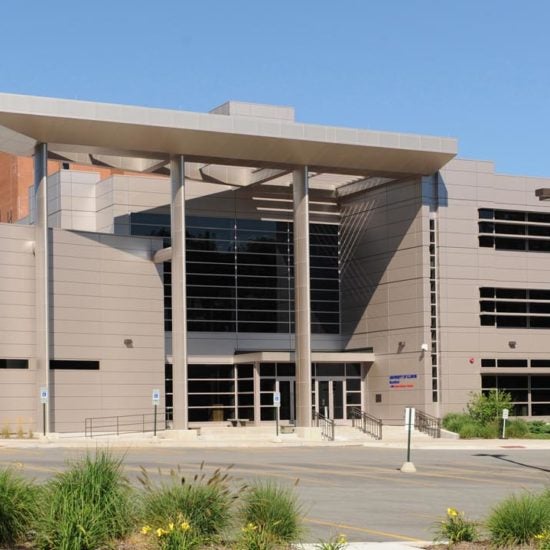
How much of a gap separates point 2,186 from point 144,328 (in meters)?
35.0

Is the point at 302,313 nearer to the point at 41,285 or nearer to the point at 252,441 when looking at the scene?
the point at 252,441

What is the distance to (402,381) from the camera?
188 feet

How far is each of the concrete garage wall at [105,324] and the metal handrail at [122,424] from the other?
0.97 ft

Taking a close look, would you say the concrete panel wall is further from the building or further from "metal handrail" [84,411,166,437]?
"metal handrail" [84,411,166,437]

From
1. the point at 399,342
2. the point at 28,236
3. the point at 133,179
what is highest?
the point at 133,179

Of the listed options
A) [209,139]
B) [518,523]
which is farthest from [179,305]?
[518,523]

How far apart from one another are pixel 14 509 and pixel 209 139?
39.6m

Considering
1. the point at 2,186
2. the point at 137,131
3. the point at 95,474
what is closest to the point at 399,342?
the point at 137,131

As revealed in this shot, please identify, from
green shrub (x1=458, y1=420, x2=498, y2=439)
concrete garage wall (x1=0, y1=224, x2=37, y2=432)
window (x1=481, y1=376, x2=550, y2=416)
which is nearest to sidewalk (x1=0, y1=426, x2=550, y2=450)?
green shrub (x1=458, y1=420, x2=498, y2=439)

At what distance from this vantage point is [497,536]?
43.7 feet

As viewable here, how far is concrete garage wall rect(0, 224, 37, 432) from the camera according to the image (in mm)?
50156

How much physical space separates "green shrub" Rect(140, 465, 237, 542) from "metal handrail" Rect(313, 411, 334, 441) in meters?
41.1

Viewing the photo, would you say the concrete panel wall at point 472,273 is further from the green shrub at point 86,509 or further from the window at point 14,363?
the green shrub at point 86,509

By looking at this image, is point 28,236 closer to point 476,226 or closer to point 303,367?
point 303,367
